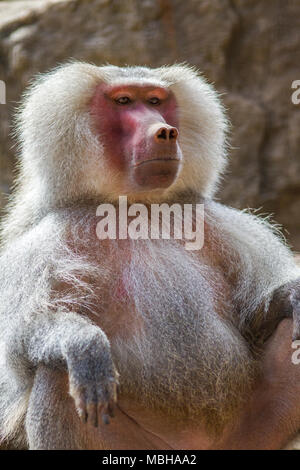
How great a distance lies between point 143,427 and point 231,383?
406 millimetres

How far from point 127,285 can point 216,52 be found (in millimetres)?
2868

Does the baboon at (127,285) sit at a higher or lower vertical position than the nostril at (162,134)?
lower

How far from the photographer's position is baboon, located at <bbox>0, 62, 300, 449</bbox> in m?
2.84

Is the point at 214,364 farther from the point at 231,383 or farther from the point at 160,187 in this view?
the point at 160,187

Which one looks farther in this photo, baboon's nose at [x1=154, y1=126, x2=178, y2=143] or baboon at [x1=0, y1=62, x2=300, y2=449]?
baboon's nose at [x1=154, y1=126, x2=178, y2=143]

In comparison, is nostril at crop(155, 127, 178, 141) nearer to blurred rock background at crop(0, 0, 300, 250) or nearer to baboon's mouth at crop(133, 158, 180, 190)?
baboon's mouth at crop(133, 158, 180, 190)

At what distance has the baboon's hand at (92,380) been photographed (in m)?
2.69

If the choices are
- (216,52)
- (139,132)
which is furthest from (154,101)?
(216,52)

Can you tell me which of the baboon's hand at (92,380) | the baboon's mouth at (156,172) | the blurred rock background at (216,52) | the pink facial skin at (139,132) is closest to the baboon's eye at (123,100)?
the pink facial skin at (139,132)

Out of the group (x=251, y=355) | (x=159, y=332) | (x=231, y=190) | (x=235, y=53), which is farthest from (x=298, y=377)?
(x=235, y=53)

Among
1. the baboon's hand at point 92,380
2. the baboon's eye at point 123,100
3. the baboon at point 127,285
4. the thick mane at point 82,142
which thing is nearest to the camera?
the baboon's hand at point 92,380

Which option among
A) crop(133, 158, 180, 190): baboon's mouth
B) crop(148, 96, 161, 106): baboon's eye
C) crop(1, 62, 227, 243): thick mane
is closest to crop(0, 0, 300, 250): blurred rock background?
crop(1, 62, 227, 243): thick mane

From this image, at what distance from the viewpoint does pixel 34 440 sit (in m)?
2.81

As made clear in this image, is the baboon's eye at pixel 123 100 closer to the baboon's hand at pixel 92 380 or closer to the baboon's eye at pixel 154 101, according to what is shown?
the baboon's eye at pixel 154 101
